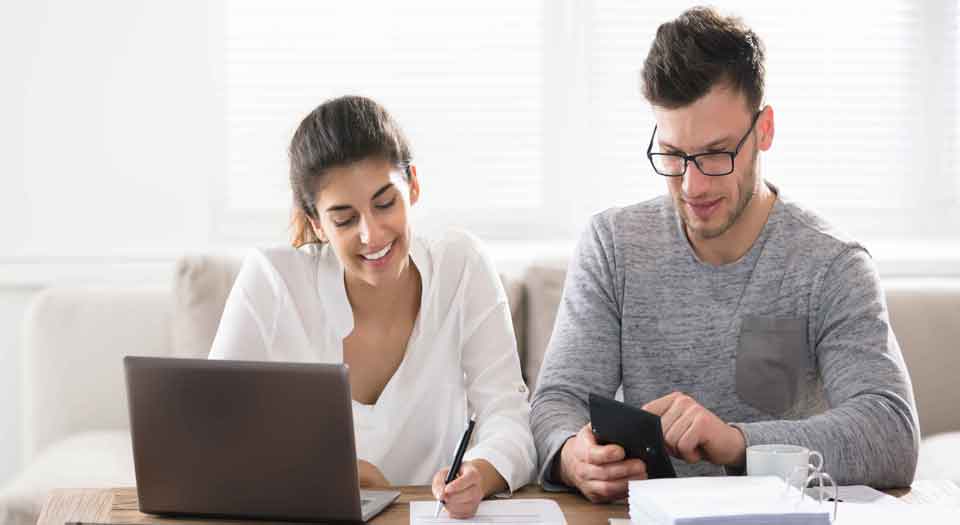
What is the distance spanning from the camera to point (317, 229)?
78.7 inches

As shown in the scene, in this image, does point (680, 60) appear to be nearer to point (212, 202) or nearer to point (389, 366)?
point (389, 366)

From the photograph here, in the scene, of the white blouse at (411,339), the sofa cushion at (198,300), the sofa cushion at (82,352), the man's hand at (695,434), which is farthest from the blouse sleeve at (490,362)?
the sofa cushion at (82,352)

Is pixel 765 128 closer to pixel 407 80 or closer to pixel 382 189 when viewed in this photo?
pixel 382 189

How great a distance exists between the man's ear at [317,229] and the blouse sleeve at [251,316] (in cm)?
10

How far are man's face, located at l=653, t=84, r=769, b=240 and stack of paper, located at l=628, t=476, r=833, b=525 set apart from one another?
554mm

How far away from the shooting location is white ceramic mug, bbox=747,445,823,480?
1.41 m

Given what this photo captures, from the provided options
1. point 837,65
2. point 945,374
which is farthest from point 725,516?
point 837,65

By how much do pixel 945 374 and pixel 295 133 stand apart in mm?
1516


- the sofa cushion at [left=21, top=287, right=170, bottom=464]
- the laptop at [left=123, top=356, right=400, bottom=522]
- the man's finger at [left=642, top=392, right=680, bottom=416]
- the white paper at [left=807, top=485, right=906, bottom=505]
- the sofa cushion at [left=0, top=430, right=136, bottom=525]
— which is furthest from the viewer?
the sofa cushion at [left=21, top=287, right=170, bottom=464]

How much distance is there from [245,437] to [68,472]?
1.02 meters

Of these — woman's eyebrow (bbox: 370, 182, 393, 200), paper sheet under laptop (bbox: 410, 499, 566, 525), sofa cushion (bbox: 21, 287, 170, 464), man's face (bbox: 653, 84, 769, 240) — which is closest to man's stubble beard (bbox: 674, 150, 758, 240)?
man's face (bbox: 653, 84, 769, 240)

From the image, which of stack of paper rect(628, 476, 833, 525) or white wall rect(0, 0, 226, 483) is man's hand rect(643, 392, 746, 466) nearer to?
stack of paper rect(628, 476, 833, 525)

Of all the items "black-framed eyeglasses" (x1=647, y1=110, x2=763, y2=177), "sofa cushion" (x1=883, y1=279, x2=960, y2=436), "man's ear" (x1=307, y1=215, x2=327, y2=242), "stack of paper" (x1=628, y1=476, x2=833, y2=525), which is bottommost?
"sofa cushion" (x1=883, y1=279, x2=960, y2=436)

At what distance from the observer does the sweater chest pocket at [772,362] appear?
183 cm
